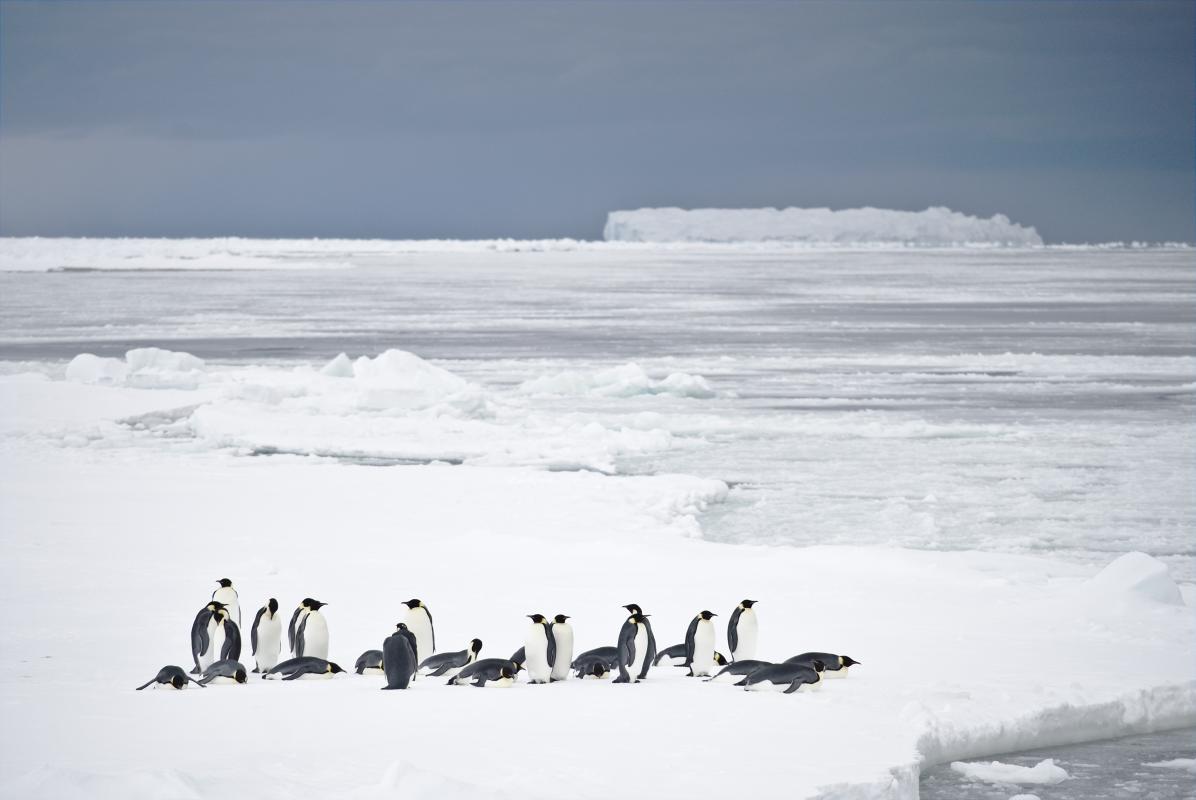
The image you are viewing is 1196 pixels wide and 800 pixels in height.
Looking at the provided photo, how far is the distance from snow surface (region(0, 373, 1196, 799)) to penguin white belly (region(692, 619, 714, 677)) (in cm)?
14

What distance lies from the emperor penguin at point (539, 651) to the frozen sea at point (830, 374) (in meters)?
3.27

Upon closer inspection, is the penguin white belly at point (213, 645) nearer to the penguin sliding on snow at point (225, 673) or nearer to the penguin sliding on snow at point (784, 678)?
the penguin sliding on snow at point (225, 673)

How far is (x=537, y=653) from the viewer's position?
5086 millimetres

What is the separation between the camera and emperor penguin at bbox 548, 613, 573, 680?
5.10m

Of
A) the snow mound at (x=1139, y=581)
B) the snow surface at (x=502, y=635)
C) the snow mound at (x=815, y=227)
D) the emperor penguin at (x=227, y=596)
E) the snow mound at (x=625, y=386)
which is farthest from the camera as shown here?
the snow mound at (x=815, y=227)

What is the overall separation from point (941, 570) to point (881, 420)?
5.96m

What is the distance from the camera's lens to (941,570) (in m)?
7.07

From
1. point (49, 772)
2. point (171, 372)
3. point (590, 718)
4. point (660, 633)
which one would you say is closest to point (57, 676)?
point (49, 772)

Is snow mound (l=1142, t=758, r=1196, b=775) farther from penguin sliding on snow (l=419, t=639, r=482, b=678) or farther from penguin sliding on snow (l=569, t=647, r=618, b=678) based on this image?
penguin sliding on snow (l=419, t=639, r=482, b=678)

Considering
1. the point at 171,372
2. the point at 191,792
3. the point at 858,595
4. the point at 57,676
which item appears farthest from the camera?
the point at 171,372

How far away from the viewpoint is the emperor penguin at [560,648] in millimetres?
5102

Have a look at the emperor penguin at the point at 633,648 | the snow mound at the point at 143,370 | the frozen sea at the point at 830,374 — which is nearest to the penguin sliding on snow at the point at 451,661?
the emperor penguin at the point at 633,648

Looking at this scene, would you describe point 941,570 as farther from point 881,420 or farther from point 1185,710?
point 881,420

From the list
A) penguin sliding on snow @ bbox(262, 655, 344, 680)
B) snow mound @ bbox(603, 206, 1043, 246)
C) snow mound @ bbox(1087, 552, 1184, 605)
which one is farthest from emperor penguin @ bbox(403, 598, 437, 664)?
snow mound @ bbox(603, 206, 1043, 246)
